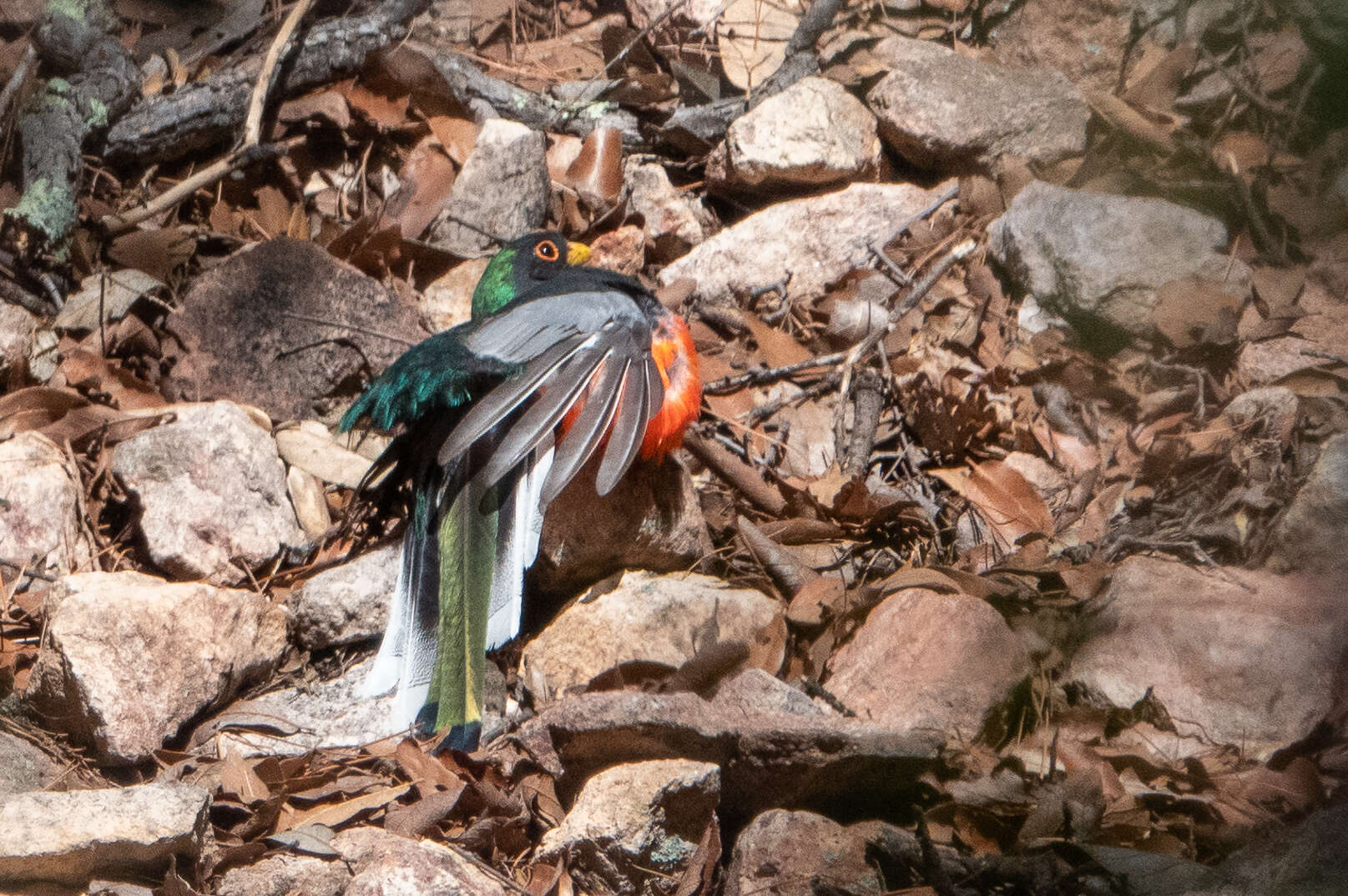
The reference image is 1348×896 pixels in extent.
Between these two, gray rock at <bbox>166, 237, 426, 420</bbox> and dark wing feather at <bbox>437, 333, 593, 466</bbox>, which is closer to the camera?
dark wing feather at <bbox>437, 333, 593, 466</bbox>

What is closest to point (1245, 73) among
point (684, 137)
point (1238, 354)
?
point (1238, 354)

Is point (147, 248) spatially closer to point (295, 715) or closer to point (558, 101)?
point (558, 101)

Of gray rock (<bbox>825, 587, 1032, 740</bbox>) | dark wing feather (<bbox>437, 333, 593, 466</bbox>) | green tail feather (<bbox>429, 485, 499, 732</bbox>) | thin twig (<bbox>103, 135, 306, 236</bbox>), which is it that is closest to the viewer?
gray rock (<bbox>825, 587, 1032, 740</bbox>)

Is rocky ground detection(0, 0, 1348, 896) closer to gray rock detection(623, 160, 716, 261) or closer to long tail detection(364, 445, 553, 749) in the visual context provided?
gray rock detection(623, 160, 716, 261)

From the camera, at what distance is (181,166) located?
4793mm

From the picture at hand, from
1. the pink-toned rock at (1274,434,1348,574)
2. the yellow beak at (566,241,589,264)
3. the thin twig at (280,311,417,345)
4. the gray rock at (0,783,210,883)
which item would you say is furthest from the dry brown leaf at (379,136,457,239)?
the pink-toned rock at (1274,434,1348,574)

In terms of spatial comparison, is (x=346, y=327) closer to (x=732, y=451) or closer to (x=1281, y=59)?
(x=732, y=451)

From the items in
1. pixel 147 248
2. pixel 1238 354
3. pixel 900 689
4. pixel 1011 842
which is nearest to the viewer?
pixel 1011 842

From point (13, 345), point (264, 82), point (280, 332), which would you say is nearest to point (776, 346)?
point (280, 332)

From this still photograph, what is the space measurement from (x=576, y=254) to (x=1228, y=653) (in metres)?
2.51

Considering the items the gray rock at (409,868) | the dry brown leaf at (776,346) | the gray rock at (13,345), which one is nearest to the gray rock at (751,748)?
the gray rock at (409,868)

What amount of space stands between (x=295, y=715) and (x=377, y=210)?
227 cm

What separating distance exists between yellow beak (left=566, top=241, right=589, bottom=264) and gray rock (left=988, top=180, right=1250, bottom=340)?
5.14 feet

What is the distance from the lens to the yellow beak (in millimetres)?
4219
